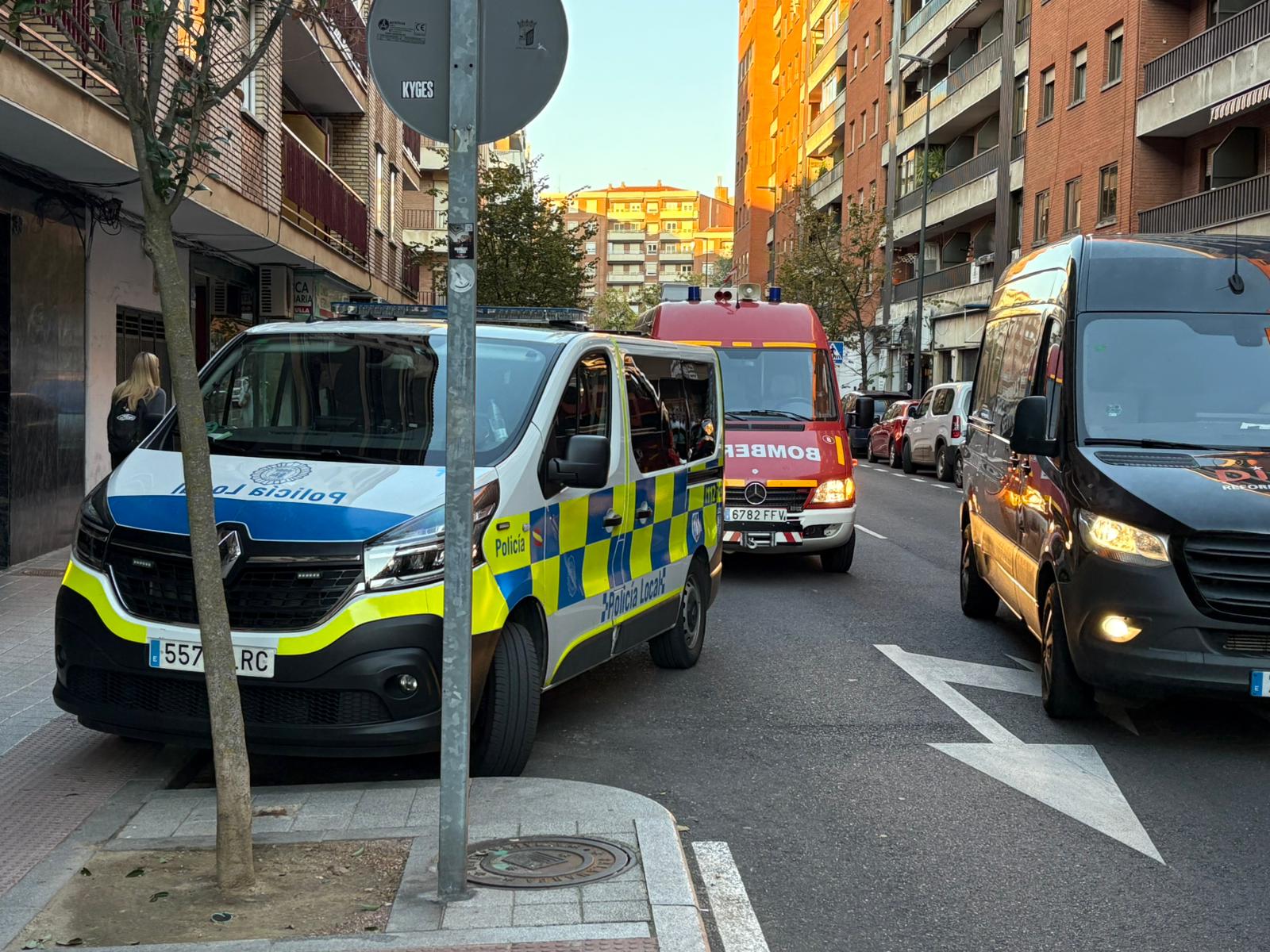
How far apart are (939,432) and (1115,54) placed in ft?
38.5

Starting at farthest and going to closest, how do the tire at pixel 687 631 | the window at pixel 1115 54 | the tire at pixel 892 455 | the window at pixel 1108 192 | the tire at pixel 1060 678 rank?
the window at pixel 1108 192
the window at pixel 1115 54
the tire at pixel 892 455
the tire at pixel 687 631
the tire at pixel 1060 678

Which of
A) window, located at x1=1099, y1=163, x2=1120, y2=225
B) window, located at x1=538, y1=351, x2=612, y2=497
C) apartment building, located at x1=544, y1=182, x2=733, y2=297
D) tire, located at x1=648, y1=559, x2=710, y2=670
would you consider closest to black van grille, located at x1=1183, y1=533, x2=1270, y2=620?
window, located at x1=538, y1=351, x2=612, y2=497

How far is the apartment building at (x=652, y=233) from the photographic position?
549 feet

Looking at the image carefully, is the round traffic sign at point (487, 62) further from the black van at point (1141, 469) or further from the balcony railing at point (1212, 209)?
the balcony railing at point (1212, 209)

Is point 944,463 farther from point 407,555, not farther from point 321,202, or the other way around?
point 407,555

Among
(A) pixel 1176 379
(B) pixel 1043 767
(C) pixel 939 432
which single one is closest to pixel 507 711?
(B) pixel 1043 767

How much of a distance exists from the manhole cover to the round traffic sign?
2261 mm

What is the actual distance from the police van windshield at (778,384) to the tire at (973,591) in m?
2.49

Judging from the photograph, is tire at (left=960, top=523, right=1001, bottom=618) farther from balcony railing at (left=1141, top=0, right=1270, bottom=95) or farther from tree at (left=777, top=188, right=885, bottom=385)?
tree at (left=777, top=188, right=885, bottom=385)

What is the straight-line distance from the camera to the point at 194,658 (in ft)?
17.7

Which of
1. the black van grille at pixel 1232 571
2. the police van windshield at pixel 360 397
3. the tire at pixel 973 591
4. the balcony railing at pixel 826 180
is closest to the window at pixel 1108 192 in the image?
the tire at pixel 973 591

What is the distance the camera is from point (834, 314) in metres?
53.0

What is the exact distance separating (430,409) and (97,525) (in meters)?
1.39

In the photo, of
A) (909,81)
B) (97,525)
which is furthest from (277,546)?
(909,81)
